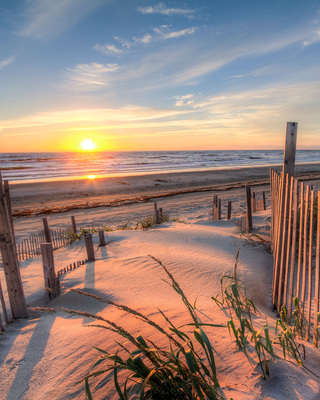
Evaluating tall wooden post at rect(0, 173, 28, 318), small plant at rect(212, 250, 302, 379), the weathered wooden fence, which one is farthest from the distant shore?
small plant at rect(212, 250, 302, 379)

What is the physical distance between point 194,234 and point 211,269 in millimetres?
2415

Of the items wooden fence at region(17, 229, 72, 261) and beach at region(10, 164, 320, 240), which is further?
beach at region(10, 164, 320, 240)

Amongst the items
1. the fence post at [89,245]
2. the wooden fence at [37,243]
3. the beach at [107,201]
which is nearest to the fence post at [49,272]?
the fence post at [89,245]

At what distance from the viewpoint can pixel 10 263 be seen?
3.51m

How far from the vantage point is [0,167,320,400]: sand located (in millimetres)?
2004

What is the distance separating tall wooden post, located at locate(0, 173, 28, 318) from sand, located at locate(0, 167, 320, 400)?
23 cm

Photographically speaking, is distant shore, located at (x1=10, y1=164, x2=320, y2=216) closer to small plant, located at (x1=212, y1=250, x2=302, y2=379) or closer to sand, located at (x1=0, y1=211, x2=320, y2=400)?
sand, located at (x1=0, y1=211, x2=320, y2=400)

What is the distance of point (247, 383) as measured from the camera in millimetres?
1894

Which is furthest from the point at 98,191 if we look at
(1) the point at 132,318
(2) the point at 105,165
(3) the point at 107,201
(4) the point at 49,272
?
(2) the point at 105,165

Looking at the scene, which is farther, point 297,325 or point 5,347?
point 5,347

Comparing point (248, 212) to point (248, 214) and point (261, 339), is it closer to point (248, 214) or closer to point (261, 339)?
point (248, 214)

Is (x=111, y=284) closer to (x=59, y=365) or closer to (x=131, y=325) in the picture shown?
(x=131, y=325)

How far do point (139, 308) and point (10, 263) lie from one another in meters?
1.71

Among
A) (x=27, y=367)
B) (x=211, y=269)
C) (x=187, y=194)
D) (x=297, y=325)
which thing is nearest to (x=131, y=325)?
(x=27, y=367)
